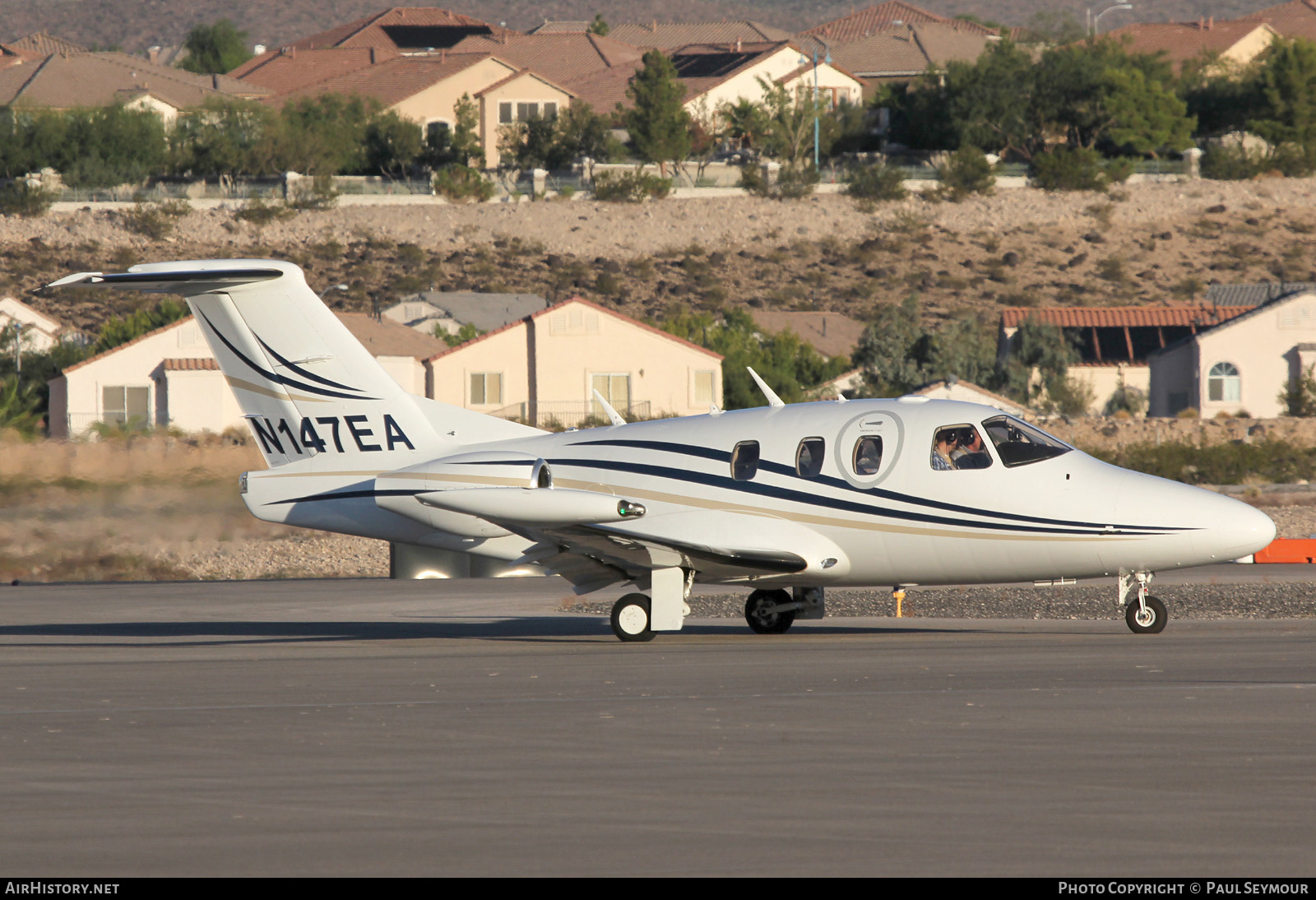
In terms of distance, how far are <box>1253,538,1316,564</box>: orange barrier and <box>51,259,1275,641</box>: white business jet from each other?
13.8 metres

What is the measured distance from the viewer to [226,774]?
11602 millimetres

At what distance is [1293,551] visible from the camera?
3269 cm

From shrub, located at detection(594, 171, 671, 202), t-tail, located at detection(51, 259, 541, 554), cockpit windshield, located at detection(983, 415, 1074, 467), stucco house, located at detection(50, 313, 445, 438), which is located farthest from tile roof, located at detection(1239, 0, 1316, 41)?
t-tail, located at detection(51, 259, 541, 554)

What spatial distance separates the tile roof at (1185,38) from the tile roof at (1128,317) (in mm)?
67662

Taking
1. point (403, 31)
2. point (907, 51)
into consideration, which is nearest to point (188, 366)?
point (907, 51)

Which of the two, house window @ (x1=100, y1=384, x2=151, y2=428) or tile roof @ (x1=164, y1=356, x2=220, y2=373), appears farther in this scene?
tile roof @ (x1=164, y1=356, x2=220, y2=373)

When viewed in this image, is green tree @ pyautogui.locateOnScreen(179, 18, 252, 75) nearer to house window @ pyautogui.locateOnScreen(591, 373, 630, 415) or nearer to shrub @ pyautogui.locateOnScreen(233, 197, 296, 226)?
shrub @ pyautogui.locateOnScreen(233, 197, 296, 226)

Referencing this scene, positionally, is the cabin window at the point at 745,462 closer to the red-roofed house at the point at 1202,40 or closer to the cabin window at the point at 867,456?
the cabin window at the point at 867,456

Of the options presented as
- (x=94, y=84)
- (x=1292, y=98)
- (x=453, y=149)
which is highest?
(x=94, y=84)

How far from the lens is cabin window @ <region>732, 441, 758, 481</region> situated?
810 inches

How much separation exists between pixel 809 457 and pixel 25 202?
91026mm

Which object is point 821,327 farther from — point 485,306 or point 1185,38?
point 1185,38

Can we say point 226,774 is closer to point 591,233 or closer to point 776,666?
point 776,666
